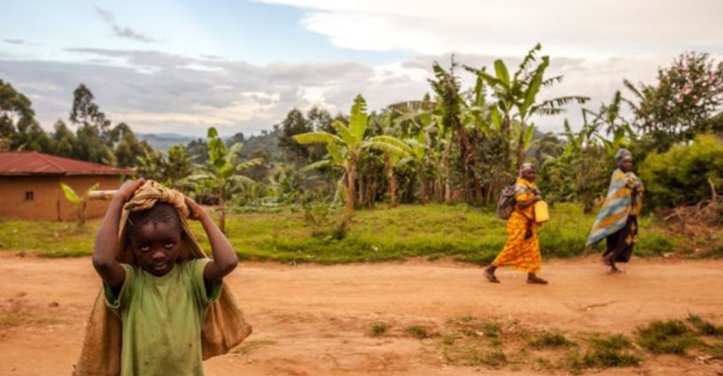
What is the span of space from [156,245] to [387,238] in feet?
27.6

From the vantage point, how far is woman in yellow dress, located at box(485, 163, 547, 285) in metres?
7.60

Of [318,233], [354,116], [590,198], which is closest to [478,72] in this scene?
[354,116]

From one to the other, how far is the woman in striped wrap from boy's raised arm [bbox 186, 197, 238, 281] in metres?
7.08

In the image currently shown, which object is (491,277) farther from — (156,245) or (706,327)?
(156,245)

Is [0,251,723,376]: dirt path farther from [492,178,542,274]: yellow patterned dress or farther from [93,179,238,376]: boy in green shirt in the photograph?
[93,179,238,376]: boy in green shirt

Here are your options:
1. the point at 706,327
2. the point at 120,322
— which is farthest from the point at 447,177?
the point at 120,322

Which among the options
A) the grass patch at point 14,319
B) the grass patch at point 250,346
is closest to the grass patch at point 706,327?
the grass patch at point 250,346

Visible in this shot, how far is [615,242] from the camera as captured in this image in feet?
27.1

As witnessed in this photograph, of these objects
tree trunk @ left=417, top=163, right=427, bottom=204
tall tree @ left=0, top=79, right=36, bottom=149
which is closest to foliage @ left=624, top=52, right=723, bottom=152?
tree trunk @ left=417, top=163, right=427, bottom=204

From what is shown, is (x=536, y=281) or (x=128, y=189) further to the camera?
(x=536, y=281)

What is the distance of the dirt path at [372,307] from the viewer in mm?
4820

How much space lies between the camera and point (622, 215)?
8117 millimetres

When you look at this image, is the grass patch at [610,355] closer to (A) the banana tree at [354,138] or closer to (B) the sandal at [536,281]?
(B) the sandal at [536,281]

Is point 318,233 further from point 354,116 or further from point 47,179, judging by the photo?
point 47,179
